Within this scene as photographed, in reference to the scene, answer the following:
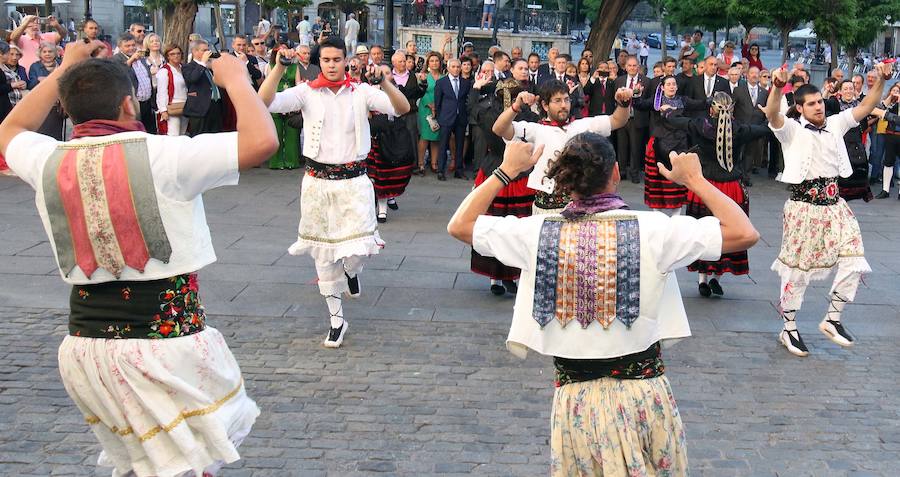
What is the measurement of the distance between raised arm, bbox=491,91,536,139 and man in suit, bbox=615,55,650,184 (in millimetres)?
7825

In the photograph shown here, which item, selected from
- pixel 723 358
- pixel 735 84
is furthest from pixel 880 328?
pixel 735 84

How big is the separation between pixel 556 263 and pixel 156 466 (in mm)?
1581

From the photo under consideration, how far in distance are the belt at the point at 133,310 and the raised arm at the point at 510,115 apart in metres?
2.80

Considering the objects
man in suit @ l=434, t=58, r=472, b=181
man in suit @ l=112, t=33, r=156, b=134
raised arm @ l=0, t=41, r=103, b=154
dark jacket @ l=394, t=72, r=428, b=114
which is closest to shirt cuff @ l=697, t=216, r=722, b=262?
raised arm @ l=0, t=41, r=103, b=154

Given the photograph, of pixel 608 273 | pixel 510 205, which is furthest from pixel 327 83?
pixel 608 273

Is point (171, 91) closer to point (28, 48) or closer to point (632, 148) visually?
point (28, 48)

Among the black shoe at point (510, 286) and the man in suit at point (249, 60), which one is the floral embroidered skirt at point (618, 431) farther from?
the man in suit at point (249, 60)

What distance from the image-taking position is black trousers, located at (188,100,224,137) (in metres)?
14.0

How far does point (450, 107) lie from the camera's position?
14094 mm

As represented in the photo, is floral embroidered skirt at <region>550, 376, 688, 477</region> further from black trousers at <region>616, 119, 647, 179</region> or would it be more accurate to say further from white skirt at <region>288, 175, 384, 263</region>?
black trousers at <region>616, 119, 647, 179</region>

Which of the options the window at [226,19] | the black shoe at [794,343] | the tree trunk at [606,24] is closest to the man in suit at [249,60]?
the tree trunk at [606,24]

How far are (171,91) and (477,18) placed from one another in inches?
660

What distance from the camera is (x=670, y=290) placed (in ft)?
11.6

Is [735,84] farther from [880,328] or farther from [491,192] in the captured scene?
[491,192]
